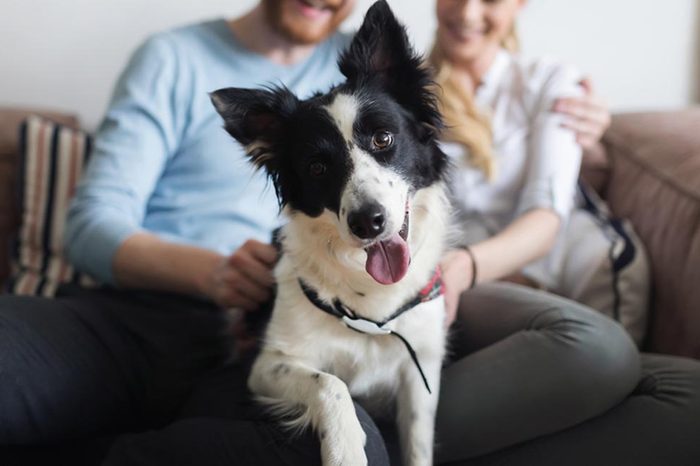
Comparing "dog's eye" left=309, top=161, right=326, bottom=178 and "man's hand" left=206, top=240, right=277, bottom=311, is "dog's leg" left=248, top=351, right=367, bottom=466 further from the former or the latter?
"dog's eye" left=309, top=161, right=326, bottom=178

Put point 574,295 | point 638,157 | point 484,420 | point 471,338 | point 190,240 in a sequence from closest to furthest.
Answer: point 484,420 < point 471,338 < point 190,240 < point 574,295 < point 638,157

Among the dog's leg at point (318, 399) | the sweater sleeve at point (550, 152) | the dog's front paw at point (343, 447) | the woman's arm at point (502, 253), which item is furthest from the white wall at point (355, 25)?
the dog's front paw at point (343, 447)

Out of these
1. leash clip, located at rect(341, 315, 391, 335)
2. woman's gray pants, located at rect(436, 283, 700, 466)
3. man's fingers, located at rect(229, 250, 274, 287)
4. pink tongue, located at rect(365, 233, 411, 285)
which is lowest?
woman's gray pants, located at rect(436, 283, 700, 466)

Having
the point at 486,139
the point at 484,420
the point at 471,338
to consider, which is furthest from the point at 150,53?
the point at 484,420

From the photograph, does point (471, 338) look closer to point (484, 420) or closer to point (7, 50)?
point (484, 420)

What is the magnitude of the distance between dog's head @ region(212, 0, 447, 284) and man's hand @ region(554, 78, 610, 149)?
2.07 ft

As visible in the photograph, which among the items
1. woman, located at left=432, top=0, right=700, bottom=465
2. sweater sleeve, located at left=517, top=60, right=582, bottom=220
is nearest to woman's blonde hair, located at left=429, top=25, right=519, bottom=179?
woman, located at left=432, top=0, right=700, bottom=465

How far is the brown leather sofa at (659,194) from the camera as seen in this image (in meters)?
1.65

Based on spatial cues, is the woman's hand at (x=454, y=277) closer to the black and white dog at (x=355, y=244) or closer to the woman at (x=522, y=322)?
the woman at (x=522, y=322)

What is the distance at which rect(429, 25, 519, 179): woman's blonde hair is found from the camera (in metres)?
1.80

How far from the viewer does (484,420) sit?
129cm

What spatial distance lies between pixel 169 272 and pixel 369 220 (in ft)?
2.13

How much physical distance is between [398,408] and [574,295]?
2.55 ft

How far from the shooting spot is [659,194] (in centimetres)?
185
